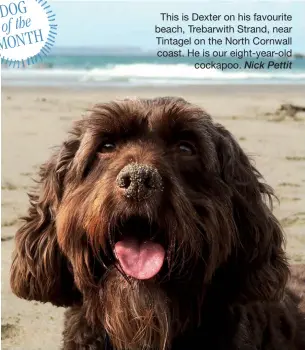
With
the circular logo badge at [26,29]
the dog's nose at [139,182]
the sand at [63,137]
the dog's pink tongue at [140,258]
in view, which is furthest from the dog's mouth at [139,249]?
the circular logo badge at [26,29]

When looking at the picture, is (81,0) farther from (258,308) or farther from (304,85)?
(304,85)

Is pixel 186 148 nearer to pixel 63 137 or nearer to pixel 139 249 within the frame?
pixel 139 249

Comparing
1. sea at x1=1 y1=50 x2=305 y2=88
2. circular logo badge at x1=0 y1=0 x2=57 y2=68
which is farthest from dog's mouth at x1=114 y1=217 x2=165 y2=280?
sea at x1=1 y1=50 x2=305 y2=88

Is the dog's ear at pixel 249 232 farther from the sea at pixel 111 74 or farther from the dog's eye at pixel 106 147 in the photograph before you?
the sea at pixel 111 74

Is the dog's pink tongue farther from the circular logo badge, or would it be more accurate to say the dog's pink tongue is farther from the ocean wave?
Answer: the ocean wave

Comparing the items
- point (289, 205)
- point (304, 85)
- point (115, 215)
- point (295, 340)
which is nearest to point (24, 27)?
point (115, 215)

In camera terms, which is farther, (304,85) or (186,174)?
(304,85)

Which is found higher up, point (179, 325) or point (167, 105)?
point (167, 105)
